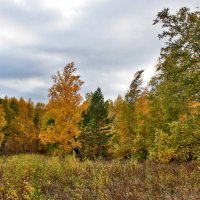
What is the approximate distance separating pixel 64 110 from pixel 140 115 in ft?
21.6

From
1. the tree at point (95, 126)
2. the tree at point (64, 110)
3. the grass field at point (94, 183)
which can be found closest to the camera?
the grass field at point (94, 183)

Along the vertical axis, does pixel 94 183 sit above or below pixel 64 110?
below

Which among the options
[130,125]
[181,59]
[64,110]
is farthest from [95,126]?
[181,59]

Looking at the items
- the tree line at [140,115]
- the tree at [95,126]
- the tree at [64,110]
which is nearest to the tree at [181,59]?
the tree line at [140,115]

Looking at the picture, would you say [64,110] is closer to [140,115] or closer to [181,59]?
[140,115]

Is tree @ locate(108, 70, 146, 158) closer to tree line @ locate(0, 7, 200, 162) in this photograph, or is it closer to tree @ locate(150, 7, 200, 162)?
tree line @ locate(0, 7, 200, 162)

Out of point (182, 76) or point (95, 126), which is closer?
point (182, 76)

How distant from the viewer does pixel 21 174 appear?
1323 centimetres

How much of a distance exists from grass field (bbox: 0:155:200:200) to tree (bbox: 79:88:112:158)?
980 inches

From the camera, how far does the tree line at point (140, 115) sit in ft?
36.7

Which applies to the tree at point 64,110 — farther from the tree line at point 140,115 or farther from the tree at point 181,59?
the tree at point 181,59

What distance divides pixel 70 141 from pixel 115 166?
569 inches

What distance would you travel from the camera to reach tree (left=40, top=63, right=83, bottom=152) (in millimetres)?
29375

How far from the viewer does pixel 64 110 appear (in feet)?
96.1
